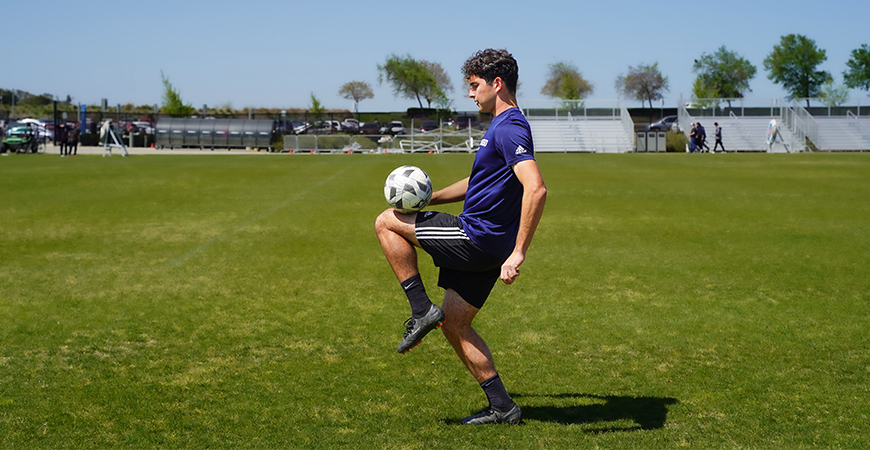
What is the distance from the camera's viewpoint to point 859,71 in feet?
301

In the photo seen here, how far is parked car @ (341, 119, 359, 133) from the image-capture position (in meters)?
74.9

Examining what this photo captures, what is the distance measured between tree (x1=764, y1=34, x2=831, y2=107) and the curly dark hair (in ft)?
341

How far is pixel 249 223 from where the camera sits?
1435cm

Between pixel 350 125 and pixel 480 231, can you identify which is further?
pixel 350 125

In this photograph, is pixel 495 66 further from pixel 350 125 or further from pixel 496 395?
pixel 350 125

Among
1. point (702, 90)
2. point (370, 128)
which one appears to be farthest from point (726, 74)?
point (370, 128)

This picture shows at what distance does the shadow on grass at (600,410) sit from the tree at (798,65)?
103 metres

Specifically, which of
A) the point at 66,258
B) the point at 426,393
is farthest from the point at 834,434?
the point at 66,258

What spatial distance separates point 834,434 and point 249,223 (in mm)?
11698

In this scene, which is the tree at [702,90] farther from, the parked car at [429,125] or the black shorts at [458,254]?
the black shorts at [458,254]

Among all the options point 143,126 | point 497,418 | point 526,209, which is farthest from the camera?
point 143,126

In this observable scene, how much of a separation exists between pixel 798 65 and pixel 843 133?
50.0 m

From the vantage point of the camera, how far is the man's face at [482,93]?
432 cm

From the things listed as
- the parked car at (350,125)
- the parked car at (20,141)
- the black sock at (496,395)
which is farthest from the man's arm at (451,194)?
the parked car at (350,125)
